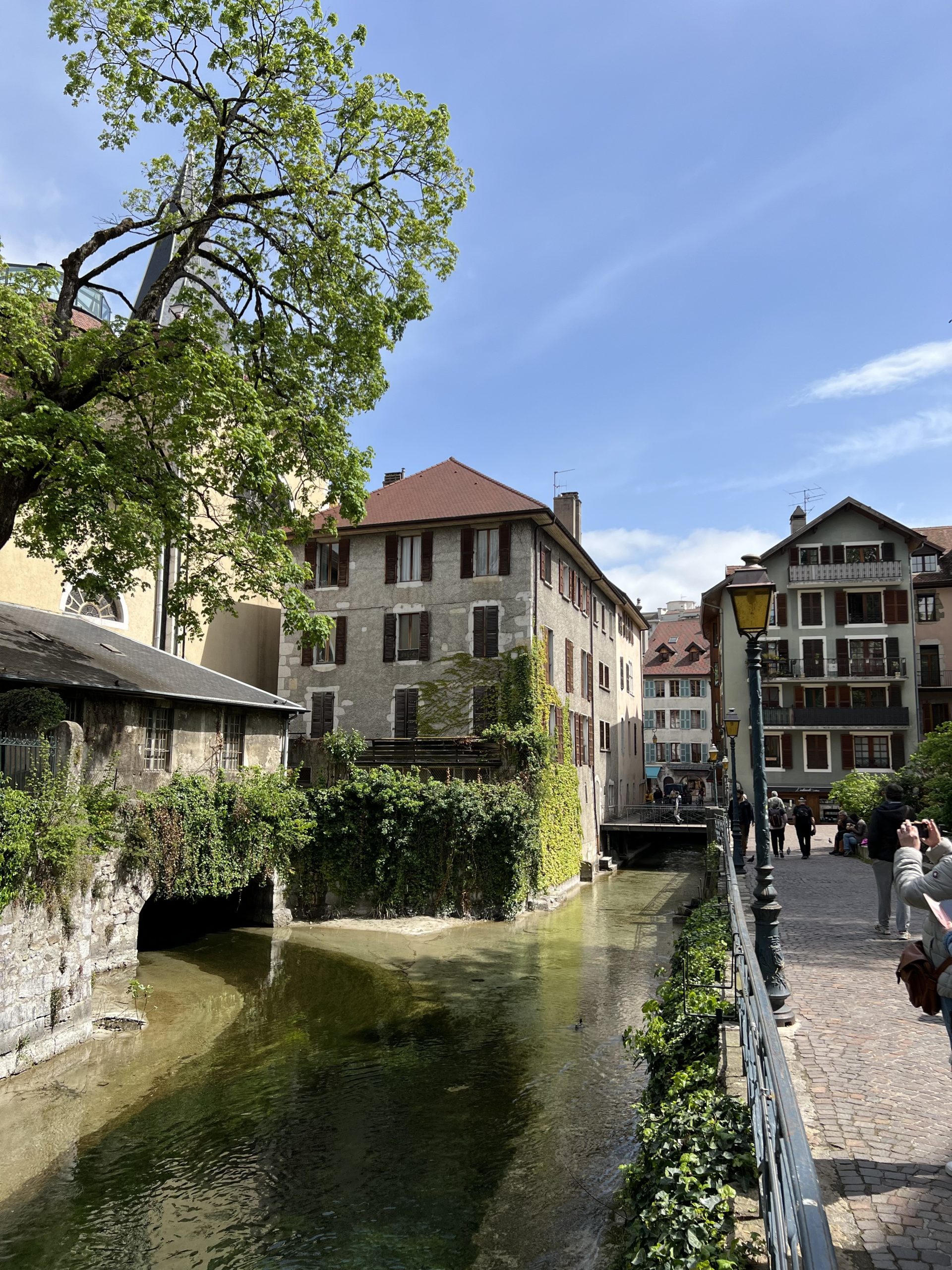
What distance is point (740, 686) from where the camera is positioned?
4112 cm

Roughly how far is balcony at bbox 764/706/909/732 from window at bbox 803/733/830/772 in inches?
26.2

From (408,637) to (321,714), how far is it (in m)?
3.99

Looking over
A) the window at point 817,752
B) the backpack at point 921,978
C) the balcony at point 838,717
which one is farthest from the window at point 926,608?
the backpack at point 921,978

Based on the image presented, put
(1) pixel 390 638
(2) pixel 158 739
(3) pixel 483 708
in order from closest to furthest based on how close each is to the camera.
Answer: (2) pixel 158 739, (3) pixel 483 708, (1) pixel 390 638

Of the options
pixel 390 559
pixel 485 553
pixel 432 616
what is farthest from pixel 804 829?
pixel 390 559

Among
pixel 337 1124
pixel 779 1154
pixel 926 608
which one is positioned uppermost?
pixel 926 608

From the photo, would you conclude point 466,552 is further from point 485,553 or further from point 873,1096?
point 873,1096

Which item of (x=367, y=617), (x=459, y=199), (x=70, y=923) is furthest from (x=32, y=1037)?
(x=367, y=617)

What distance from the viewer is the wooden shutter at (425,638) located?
27.3 meters

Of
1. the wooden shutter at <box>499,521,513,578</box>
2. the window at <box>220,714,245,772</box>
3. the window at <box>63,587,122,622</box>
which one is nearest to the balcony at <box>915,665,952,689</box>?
the wooden shutter at <box>499,521,513,578</box>

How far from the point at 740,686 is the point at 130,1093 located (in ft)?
115

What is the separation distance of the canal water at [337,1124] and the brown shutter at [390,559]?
13880 millimetres

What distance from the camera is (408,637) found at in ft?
91.4

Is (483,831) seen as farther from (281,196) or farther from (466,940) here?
(281,196)
